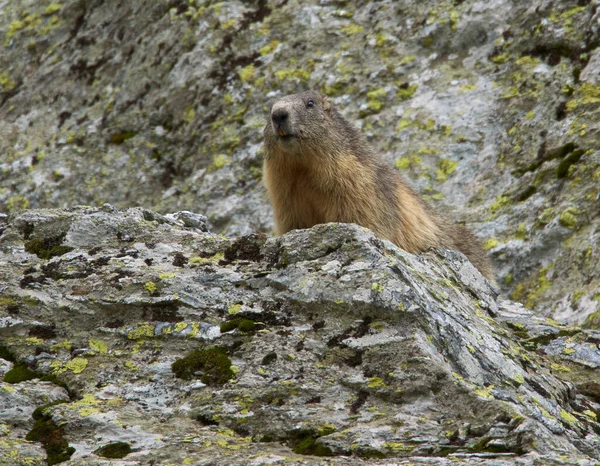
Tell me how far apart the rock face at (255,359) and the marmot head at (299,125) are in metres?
2.71

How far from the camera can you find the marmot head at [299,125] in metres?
10.1

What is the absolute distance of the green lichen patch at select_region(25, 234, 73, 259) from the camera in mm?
Result: 7434

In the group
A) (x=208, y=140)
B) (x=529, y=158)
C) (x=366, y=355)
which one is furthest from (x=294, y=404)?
(x=208, y=140)

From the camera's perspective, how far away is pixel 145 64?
15.9m

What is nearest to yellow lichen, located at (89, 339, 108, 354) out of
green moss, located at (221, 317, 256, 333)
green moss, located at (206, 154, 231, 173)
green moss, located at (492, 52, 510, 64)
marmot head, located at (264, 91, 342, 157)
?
green moss, located at (221, 317, 256, 333)

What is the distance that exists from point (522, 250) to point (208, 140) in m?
6.23

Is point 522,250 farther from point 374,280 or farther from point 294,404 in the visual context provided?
point 294,404

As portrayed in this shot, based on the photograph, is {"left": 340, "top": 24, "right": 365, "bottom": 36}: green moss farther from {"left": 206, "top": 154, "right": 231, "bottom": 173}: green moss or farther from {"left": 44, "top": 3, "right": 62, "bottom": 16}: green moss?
{"left": 44, "top": 3, "right": 62, "bottom": 16}: green moss

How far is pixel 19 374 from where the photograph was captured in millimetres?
6148

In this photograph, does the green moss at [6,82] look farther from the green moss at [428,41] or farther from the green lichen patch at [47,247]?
the green lichen patch at [47,247]

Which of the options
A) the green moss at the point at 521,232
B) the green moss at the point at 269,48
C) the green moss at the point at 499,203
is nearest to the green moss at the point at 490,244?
the green moss at the point at 521,232

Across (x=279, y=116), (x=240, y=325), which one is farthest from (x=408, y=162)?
(x=240, y=325)

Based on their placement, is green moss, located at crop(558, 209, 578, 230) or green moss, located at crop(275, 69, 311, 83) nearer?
green moss, located at crop(558, 209, 578, 230)

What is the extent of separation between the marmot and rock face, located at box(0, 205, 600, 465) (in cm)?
230
